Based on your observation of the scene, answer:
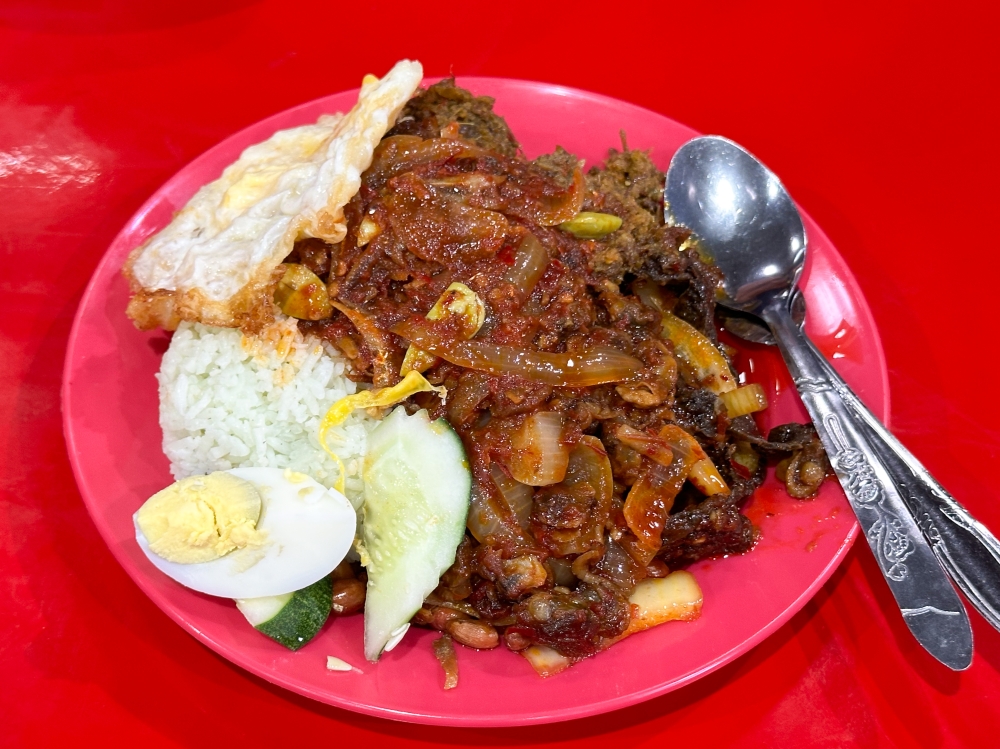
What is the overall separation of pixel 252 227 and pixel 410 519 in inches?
50.0

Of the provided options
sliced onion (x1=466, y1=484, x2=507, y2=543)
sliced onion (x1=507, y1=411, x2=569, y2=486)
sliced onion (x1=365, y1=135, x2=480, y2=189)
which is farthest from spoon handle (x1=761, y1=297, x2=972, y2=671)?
sliced onion (x1=365, y1=135, x2=480, y2=189)

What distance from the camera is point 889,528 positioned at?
2.41 metres

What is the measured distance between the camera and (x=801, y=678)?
2.69m

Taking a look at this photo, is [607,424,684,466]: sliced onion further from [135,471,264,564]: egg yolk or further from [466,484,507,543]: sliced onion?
[135,471,264,564]: egg yolk

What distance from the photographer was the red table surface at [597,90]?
261 cm

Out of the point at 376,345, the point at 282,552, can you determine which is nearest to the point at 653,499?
the point at 376,345

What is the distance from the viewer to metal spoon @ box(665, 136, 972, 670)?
231 cm

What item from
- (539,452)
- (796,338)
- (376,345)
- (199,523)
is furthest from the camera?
(796,338)

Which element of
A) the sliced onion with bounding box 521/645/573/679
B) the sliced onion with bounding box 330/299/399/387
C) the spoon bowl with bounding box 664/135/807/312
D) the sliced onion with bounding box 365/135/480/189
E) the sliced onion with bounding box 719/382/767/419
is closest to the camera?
the sliced onion with bounding box 521/645/573/679

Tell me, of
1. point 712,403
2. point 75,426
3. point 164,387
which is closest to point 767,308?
point 712,403

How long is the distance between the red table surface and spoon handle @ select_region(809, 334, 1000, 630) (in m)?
0.55

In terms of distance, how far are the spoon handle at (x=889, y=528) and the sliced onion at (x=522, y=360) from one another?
86 cm

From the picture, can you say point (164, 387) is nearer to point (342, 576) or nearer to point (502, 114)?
point (342, 576)

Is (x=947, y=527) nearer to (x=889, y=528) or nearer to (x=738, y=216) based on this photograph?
(x=889, y=528)
